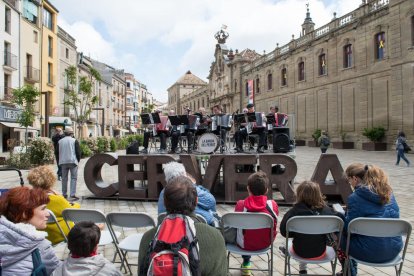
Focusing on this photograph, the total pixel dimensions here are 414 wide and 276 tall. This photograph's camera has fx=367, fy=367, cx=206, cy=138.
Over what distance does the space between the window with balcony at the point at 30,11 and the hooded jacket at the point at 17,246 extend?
35.2 meters

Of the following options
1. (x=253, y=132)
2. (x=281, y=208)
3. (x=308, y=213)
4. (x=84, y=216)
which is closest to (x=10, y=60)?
(x=253, y=132)

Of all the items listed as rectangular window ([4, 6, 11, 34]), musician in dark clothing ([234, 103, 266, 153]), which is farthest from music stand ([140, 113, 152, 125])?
rectangular window ([4, 6, 11, 34])

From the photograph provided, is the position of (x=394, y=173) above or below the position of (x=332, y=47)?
below

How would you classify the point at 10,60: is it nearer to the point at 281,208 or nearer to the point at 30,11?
the point at 30,11

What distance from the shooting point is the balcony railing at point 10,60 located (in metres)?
29.8

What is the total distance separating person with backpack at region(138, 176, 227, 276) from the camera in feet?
7.78

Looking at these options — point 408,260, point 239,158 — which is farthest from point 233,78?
point 408,260

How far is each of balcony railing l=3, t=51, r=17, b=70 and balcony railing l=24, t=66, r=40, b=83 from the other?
1845 millimetres

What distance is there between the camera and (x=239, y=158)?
30.0 ft

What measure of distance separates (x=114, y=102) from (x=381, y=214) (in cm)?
6712

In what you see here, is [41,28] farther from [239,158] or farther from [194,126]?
[239,158]

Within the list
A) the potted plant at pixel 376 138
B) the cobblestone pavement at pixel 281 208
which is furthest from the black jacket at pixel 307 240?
the potted plant at pixel 376 138

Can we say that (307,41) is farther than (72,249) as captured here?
Yes

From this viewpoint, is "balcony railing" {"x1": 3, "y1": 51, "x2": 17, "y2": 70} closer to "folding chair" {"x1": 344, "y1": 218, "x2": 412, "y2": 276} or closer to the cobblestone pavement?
the cobblestone pavement
